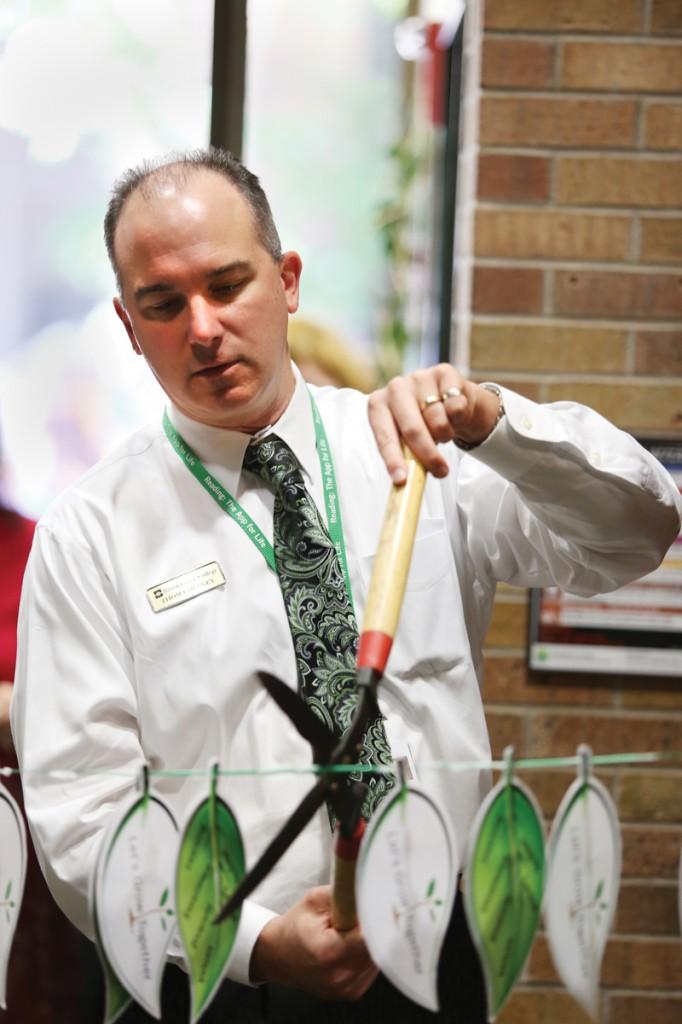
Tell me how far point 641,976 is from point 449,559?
1111 millimetres

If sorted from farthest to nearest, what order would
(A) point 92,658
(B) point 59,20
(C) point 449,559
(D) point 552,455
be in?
(B) point 59,20, (C) point 449,559, (A) point 92,658, (D) point 552,455

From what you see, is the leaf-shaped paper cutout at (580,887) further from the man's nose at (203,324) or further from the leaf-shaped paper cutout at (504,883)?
the man's nose at (203,324)

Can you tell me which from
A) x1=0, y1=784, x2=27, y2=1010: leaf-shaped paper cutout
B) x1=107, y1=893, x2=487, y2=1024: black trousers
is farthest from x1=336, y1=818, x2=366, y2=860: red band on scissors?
x1=107, y1=893, x2=487, y2=1024: black trousers

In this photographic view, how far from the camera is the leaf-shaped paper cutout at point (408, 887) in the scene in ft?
2.94

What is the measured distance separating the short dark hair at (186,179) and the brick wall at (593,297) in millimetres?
771

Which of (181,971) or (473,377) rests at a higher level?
(473,377)

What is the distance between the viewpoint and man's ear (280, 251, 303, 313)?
1584 millimetres

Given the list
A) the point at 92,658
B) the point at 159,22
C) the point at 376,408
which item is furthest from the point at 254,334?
the point at 159,22

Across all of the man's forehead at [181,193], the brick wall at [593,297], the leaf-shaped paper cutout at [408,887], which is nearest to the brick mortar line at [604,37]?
the brick wall at [593,297]

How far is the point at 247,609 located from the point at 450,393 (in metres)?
0.43

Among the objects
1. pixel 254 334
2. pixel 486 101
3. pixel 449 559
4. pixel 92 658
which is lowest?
pixel 92 658

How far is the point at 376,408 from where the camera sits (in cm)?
113

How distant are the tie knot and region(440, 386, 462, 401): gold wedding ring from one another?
0.38 meters

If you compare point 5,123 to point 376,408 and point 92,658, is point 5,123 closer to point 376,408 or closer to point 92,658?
point 92,658
